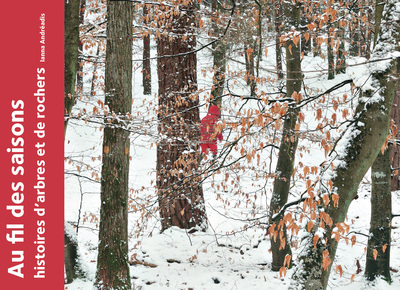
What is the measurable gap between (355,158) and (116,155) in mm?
3227

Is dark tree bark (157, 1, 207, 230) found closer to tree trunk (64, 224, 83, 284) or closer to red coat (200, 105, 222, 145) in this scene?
red coat (200, 105, 222, 145)

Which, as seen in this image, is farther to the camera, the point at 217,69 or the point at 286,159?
the point at 286,159

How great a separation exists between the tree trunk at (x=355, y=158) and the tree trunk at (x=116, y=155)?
272 cm

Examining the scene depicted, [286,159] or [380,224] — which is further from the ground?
[286,159]

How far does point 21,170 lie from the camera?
176 inches

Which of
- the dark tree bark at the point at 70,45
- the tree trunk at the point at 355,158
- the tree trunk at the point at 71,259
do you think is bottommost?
the tree trunk at the point at 71,259

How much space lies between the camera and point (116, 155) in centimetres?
547

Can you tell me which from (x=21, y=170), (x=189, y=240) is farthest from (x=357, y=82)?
(x=189, y=240)

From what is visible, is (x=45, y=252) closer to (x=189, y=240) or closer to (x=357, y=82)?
(x=189, y=240)

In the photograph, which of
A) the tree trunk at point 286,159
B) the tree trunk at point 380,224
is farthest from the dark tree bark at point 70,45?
the tree trunk at point 380,224

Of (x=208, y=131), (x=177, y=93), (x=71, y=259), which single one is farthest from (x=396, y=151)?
(x=71, y=259)

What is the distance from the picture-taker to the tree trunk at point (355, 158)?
3869 millimetres

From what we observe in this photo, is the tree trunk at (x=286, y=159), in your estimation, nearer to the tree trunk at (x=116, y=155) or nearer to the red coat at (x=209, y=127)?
the red coat at (x=209, y=127)

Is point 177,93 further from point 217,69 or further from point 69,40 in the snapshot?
point 69,40
